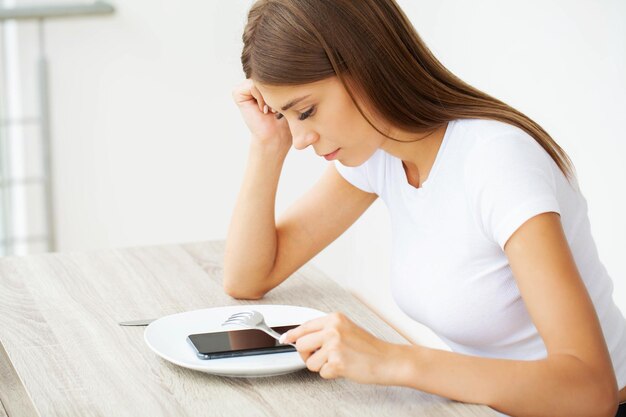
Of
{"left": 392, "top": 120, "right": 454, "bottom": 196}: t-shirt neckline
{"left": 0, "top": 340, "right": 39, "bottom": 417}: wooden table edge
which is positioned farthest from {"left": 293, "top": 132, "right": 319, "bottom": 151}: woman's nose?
{"left": 0, "top": 340, "right": 39, "bottom": 417}: wooden table edge

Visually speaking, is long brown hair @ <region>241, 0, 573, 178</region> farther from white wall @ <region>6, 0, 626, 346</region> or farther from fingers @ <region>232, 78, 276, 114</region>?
white wall @ <region>6, 0, 626, 346</region>

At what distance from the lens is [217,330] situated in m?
1.42

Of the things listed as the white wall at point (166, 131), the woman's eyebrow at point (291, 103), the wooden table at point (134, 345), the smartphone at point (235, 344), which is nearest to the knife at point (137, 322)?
the wooden table at point (134, 345)

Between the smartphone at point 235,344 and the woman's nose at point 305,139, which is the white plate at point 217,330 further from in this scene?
the woman's nose at point 305,139

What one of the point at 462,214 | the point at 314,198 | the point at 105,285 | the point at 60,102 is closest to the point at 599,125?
the point at 314,198

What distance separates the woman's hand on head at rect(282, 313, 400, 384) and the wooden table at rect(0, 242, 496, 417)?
0.04 m

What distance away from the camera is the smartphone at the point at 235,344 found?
129cm

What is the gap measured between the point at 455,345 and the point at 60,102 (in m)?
1.99

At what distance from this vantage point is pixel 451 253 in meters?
1.40

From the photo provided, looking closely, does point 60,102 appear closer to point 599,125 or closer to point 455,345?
point 599,125

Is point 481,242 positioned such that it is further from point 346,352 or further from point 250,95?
point 250,95

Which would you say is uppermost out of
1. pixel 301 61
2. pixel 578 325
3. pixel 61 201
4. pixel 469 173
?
pixel 301 61

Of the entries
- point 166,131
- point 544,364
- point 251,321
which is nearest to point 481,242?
point 544,364

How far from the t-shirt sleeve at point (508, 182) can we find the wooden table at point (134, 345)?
0.23m
